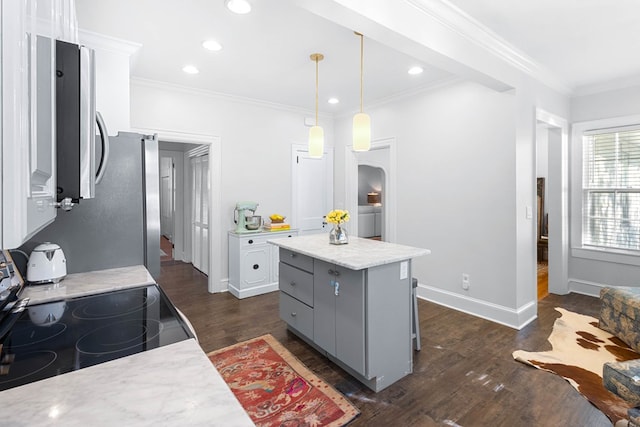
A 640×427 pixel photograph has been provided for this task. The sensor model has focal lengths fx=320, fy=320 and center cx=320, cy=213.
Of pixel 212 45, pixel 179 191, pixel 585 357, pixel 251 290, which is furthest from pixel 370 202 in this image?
pixel 212 45

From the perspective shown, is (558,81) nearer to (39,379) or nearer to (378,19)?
(378,19)

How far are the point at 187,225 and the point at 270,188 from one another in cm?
232

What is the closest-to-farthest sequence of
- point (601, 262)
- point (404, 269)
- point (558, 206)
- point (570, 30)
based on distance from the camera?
point (404, 269) < point (570, 30) < point (601, 262) < point (558, 206)

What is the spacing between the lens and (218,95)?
4.24 metres

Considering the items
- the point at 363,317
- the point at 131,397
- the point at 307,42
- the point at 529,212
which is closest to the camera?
the point at 131,397

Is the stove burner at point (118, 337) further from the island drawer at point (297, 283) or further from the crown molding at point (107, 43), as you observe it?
the crown molding at point (107, 43)

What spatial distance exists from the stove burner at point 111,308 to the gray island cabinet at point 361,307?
45.9 inches

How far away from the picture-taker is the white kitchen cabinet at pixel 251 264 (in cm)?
419

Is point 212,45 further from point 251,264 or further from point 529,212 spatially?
point 529,212

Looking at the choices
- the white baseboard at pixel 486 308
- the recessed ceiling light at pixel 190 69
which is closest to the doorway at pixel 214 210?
the recessed ceiling light at pixel 190 69

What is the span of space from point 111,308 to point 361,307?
143cm

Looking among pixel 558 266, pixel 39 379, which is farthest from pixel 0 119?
pixel 558 266

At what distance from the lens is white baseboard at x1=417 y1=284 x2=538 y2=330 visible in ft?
10.7

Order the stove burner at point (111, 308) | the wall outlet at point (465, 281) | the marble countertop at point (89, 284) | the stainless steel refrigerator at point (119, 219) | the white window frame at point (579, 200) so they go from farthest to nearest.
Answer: the white window frame at point (579, 200), the wall outlet at point (465, 281), the stainless steel refrigerator at point (119, 219), the marble countertop at point (89, 284), the stove burner at point (111, 308)
